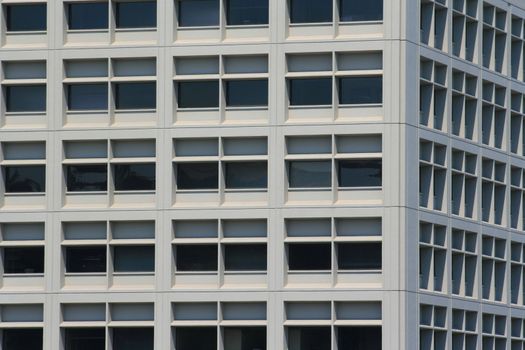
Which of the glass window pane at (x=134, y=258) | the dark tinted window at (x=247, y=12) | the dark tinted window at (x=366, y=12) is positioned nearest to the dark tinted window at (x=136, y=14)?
the dark tinted window at (x=247, y=12)

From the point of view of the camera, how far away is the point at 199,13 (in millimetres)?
90125

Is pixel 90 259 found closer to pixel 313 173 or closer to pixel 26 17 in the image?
pixel 313 173

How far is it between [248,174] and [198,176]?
2.19 metres

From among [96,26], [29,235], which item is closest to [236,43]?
[96,26]

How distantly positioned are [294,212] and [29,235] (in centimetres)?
1198

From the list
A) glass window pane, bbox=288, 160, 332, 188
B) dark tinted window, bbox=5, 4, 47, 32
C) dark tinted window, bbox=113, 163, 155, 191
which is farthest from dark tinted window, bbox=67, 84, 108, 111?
glass window pane, bbox=288, 160, 332, 188

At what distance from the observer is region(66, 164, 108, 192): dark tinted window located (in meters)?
89.9

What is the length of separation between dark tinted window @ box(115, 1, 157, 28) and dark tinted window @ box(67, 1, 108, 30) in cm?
64

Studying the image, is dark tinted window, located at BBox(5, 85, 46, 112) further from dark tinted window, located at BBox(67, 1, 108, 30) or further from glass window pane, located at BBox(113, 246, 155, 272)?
glass window pane, located at BBox(113, 246, 155, 272)

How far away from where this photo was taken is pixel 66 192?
3556 inches

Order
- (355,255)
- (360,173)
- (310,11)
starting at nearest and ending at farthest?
1. (355,255)
2. (360,173)
3. (310,11)

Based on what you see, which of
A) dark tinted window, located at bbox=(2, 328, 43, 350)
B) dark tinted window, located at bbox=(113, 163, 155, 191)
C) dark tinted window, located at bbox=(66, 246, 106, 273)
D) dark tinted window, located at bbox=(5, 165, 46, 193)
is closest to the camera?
dark tinted window, located at bbox=(113, 163, 155, 191)

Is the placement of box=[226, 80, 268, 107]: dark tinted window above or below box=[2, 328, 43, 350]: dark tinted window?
above

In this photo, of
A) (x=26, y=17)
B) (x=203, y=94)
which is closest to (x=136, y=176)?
(x=203, y=94)
